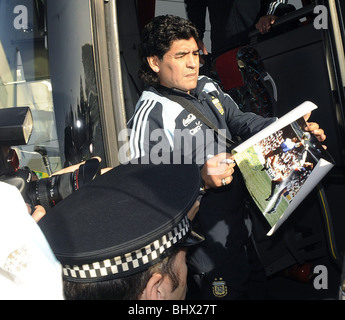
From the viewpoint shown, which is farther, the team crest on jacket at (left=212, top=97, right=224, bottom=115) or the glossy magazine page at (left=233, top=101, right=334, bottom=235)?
the team crest on jacket at (left=212, top=97, right=224, bottom=115)

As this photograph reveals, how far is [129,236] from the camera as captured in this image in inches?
36.9

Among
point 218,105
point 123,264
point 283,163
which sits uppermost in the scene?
point 218,105

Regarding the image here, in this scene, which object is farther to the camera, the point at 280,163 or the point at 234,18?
the point at 234,18

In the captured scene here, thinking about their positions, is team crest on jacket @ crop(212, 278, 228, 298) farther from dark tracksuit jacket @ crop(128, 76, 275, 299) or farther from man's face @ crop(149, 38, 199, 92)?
man's face @ crop(149, 38, 199, 92)

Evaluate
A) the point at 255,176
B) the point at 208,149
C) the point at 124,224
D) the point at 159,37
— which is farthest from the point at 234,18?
the point at 124,224

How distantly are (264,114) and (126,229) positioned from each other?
5.53 feet

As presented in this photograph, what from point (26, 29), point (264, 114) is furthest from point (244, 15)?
point (26, 29)

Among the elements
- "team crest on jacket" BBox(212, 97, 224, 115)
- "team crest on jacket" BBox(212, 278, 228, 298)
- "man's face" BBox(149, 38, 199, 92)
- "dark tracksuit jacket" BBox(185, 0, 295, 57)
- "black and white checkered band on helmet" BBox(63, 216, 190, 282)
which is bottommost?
"team crest on jacket" BBox(212, 278, 228, 298)

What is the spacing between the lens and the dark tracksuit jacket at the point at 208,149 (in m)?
1.84

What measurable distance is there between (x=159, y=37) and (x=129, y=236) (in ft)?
4.30

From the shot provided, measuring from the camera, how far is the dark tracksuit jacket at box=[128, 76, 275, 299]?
184 centimetres

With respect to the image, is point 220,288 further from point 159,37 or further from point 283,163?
point 159,37

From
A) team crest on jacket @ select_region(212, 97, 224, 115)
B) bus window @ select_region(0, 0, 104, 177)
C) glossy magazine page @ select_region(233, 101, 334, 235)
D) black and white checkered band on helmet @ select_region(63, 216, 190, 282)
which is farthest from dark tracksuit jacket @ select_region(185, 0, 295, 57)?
black and white checkered band on helmet @ select_region(63, 216, 190, 282)

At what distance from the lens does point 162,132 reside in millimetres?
1833
